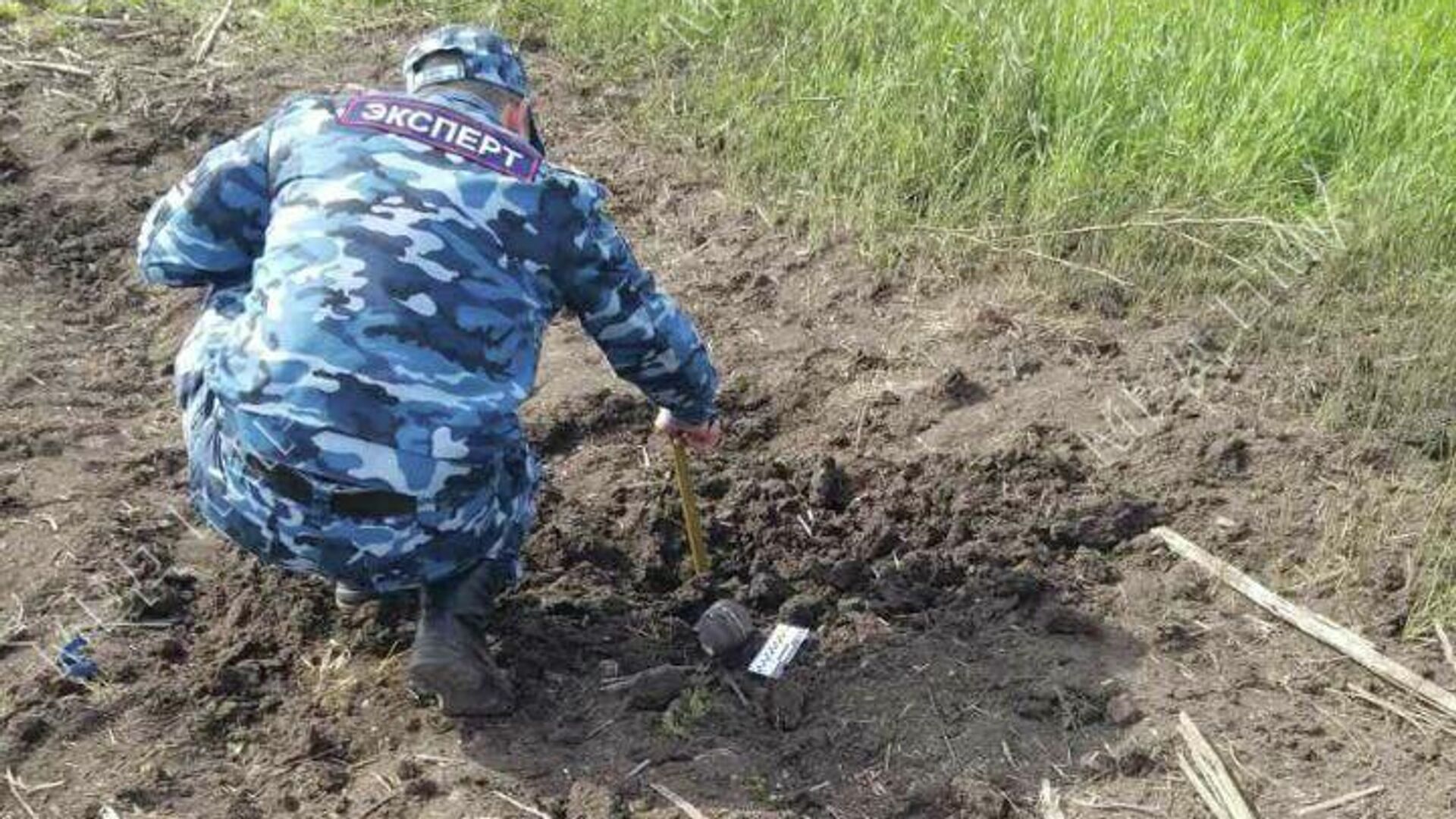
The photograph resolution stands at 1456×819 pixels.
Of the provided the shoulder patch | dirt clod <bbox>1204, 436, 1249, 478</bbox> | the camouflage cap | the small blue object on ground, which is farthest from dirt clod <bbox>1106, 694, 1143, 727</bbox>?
the small blue object on ground

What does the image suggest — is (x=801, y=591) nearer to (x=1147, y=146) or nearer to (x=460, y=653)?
(x=460, y=653)

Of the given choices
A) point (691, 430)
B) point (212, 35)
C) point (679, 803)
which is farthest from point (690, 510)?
point (212, 35)

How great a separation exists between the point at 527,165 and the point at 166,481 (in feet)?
5.84

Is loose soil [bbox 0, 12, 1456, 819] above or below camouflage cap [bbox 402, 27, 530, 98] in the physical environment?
below

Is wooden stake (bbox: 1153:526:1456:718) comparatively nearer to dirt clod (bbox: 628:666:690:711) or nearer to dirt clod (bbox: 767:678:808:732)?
dirt clod (bbox: 767:678:808:732)

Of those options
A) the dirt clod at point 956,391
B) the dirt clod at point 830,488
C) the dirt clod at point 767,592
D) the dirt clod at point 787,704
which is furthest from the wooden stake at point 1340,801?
the dirt clod at point 956,391

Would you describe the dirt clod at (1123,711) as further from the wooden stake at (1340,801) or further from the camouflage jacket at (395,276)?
the camouflage jacket at (395,276)

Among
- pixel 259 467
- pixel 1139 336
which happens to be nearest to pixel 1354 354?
pixel 1139 336

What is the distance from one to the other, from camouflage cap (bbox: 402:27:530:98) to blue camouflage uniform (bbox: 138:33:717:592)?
0.07 meters

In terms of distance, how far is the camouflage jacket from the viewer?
10.6 feet

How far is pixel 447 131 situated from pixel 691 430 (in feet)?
3.15

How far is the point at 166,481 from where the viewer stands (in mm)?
4578

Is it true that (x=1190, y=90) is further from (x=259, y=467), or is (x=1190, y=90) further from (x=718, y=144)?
(x=259, y=467)

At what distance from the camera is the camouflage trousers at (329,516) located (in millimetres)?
3359
